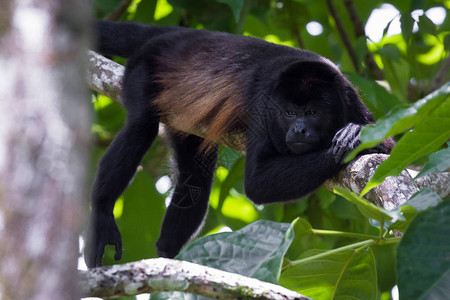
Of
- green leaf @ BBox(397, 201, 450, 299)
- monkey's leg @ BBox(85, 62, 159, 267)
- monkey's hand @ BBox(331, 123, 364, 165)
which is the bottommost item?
monkey's leg @ BBox(85, 62, 159, 267)

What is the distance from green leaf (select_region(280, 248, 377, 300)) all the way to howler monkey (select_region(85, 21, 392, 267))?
1.12m

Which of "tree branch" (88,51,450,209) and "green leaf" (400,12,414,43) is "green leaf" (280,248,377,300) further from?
"green leaf" (400,12,414,43)

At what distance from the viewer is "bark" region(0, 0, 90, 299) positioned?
0.66 m

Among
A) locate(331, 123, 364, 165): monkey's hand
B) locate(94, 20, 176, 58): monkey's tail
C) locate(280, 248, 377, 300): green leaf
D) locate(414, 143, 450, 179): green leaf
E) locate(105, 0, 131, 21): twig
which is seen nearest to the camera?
locate(414, 143, 450, 179): green leaf

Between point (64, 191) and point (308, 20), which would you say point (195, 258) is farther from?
point (308, 20)

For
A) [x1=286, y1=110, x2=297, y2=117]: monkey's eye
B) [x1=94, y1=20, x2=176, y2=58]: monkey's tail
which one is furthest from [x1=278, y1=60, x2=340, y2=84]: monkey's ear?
[x1=94, y1=20, x2=176, y2=58]: monkey's tail

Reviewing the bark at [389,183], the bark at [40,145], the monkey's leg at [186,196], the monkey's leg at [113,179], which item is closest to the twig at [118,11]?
the monkey's leg at [113,179]

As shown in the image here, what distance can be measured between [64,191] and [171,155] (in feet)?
10.6

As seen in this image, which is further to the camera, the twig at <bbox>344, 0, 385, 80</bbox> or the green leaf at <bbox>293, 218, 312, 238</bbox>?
the twig at <bbox>344, 0, 385, 80</bbox>

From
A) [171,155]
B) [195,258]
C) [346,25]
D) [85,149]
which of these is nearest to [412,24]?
[346,25]

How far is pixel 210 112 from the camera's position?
356 cm

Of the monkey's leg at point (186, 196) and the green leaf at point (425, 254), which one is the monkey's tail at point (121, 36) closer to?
the monkey's leg at point (186, 196)

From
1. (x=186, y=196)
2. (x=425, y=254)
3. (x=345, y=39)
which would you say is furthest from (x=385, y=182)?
(x=345, y=39)

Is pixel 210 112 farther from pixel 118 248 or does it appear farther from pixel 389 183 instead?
pixel 389 183
